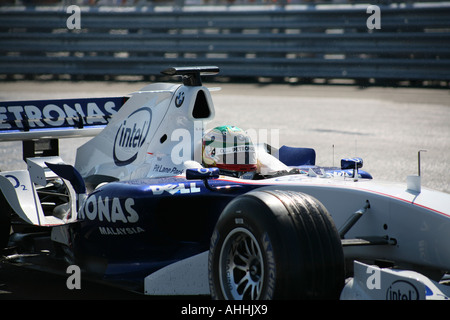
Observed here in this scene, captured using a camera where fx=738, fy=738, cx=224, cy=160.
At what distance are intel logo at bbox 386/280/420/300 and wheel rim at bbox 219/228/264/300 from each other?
71 cm

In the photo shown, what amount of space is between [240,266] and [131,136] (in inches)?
104

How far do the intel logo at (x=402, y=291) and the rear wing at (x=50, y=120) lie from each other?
417cm

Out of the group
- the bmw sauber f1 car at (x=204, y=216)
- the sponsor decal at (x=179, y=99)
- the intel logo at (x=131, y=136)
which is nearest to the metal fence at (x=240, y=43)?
the bmw sauber f1 car at (x=204, y=216)

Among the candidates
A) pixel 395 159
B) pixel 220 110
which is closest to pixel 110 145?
pixel 395 159

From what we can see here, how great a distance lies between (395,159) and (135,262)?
23.5ft

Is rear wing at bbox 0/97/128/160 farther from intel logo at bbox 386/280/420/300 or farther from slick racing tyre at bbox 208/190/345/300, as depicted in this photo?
intel logo at bbox 386/280/420/300

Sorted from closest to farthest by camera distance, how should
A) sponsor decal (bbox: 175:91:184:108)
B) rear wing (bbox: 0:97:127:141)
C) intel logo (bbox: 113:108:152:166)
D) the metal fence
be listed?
sponsor decal (bbox: 175:91:184:108), intel logo (bbox: 113:108:152:166), rear wing (bbox: 0:97:127:141), the metal fence

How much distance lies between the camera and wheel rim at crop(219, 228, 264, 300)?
4113mm

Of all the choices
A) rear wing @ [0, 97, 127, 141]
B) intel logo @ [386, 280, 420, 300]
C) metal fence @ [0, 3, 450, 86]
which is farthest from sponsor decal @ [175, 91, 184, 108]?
metal fence @ [0, 3, 450, 86]

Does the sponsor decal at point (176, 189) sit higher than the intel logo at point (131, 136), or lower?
lower

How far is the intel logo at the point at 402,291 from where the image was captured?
373 centimetres

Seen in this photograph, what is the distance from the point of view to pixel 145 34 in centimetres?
2306

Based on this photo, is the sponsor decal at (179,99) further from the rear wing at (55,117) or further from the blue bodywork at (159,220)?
the rear wing at (55,117)

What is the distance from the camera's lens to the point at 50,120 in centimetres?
722
